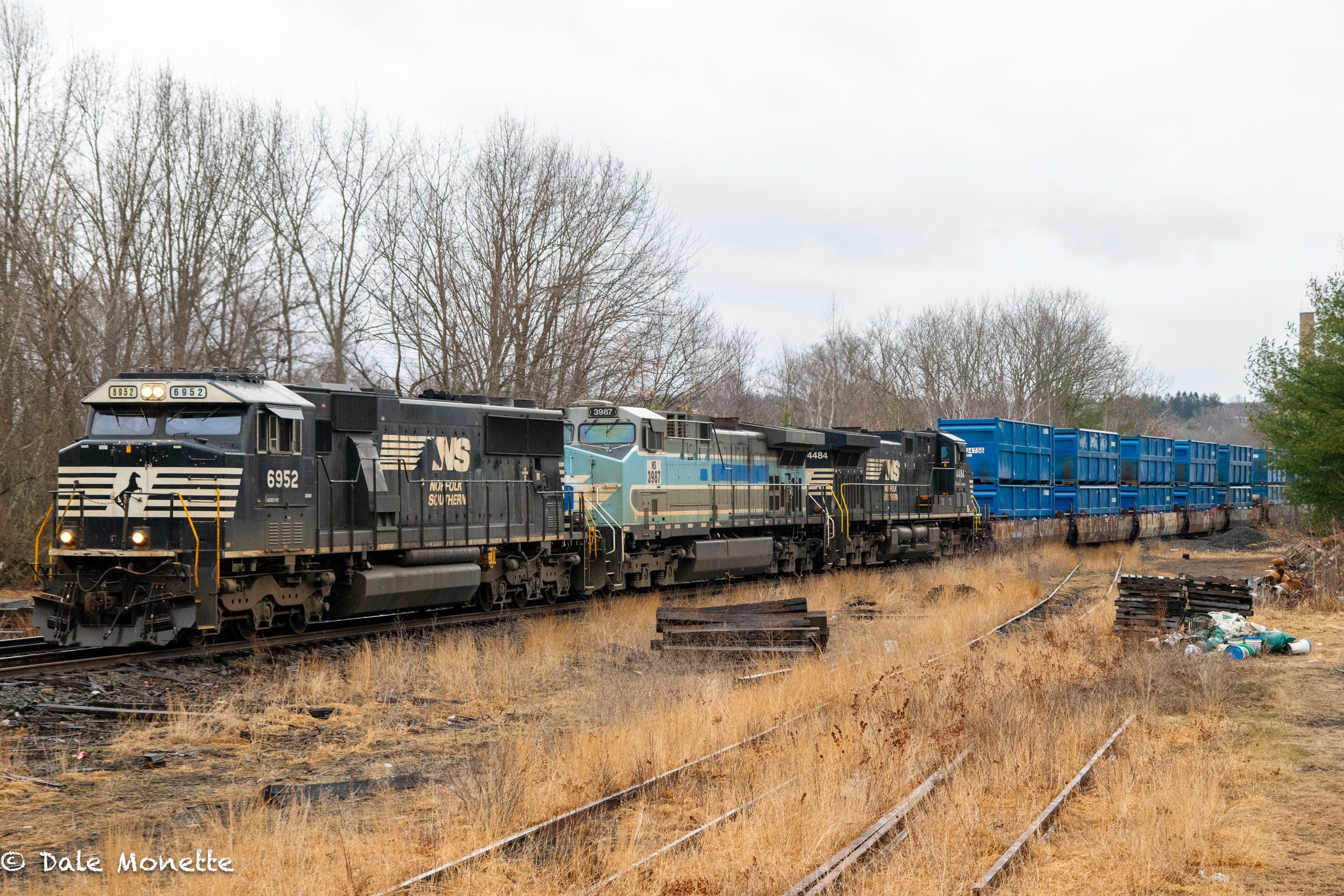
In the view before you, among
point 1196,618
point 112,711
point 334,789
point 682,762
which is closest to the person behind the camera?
point 334,789

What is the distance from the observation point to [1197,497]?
47062 mm

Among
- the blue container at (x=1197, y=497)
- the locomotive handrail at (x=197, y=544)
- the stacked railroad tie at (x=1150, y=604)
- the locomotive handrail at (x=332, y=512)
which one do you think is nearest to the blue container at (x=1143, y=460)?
the blue container at (x=1197, y=497)

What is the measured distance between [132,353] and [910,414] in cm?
4897

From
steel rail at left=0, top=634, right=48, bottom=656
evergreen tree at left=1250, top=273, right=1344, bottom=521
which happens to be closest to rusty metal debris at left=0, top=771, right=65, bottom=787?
steel rail at left=0, top=634, right=48, bottom=656

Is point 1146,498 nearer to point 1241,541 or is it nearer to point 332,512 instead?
point 1241,541

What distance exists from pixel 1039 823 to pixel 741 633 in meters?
7.36

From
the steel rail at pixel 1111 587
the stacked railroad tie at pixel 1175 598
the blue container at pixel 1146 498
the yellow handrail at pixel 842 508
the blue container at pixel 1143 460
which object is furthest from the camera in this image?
the blue container at pixel 1143 460

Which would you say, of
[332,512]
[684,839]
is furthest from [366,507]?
[684,839]

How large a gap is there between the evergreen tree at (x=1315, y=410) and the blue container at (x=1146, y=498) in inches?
371

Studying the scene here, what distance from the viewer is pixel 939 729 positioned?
31.4 ft

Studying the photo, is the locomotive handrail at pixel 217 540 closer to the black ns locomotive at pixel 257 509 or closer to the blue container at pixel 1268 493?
the black ns locomotive at pixel 257 509

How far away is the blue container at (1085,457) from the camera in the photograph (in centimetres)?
3747

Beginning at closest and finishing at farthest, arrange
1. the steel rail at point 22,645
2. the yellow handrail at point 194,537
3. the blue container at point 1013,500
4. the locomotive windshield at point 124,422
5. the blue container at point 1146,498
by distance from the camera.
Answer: the yellow handrail at point 194,537
the locomotive windshield at point 124,422
the steel rail at point 22,645
the blue container at point 1013,500
the blue container at point 1146,498

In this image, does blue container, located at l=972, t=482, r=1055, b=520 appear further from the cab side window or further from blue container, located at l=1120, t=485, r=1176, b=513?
the cab side window
